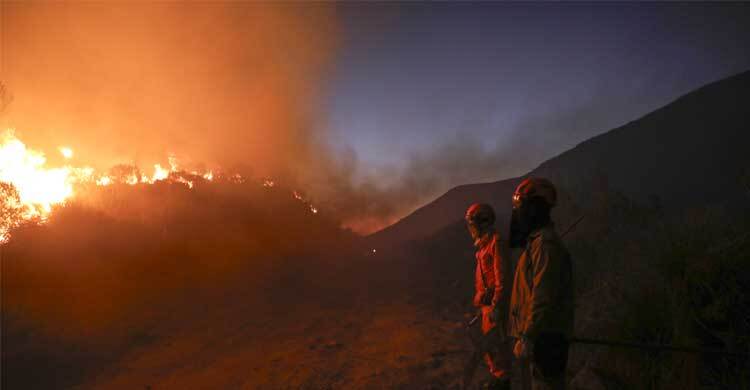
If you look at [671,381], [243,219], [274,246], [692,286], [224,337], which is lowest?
[671,381]

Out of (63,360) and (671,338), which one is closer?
(671,338)

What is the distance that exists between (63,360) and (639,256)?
13.3 meters

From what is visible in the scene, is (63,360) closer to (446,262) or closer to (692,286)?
(692,286)

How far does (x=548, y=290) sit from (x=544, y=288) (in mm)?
29

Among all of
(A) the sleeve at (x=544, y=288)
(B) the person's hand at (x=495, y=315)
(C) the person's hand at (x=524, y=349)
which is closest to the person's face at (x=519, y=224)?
(A) the sleeve at (x=544, y=288)

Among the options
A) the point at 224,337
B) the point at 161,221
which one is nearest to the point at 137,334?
the point at 224,337

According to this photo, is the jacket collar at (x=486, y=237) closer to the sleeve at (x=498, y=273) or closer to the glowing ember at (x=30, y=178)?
the sleeve at (x=498, y=273)

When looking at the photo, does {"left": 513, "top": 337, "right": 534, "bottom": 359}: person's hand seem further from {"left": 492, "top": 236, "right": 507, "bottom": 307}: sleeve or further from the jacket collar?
the jacket collar

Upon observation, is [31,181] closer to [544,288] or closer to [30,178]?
[30,178]

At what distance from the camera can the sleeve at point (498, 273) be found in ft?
12.8

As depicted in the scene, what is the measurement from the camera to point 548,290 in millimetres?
2559

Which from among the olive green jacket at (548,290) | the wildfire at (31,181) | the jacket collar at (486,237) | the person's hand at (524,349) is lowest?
the person's hand at (524,349)

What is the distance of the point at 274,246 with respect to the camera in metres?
23.0

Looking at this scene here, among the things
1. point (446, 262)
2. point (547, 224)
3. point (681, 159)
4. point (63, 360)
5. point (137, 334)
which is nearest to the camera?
point (547, 224)
